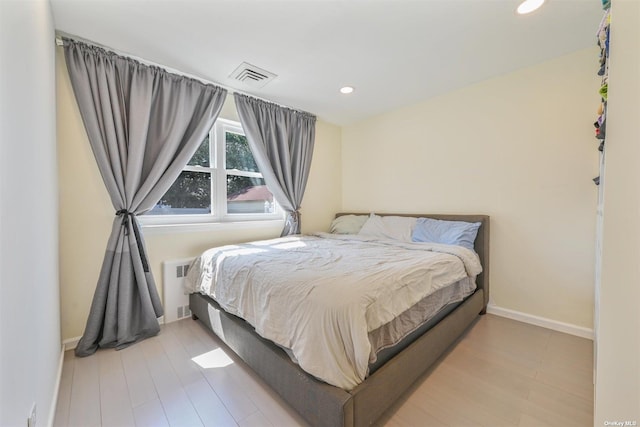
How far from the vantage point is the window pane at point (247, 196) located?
287 cm

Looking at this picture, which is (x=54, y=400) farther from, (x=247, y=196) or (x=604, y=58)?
(x=604, y=58)

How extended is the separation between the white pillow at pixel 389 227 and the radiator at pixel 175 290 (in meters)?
1.98

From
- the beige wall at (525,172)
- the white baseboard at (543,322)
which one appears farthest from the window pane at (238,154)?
the white baseboard at (543,322)

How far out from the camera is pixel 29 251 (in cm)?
96

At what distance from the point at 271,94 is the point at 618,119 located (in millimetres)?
2722

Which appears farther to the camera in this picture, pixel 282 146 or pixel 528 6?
pixel 282 146

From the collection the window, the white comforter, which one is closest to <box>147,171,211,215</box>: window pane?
the window

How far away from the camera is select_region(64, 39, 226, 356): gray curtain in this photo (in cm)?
188

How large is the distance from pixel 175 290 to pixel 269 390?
139cm

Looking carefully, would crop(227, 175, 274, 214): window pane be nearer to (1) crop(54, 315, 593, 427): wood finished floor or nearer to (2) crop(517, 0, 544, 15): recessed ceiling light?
(1) crop(54, 315, 593, 427): wood finished floor

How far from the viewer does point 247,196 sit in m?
3.03

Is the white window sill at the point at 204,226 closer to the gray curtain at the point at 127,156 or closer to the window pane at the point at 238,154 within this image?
the gray curtain at the point at 127,156

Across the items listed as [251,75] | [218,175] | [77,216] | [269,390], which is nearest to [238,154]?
[218,175]

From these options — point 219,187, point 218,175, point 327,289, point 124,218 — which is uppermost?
point 218,175
